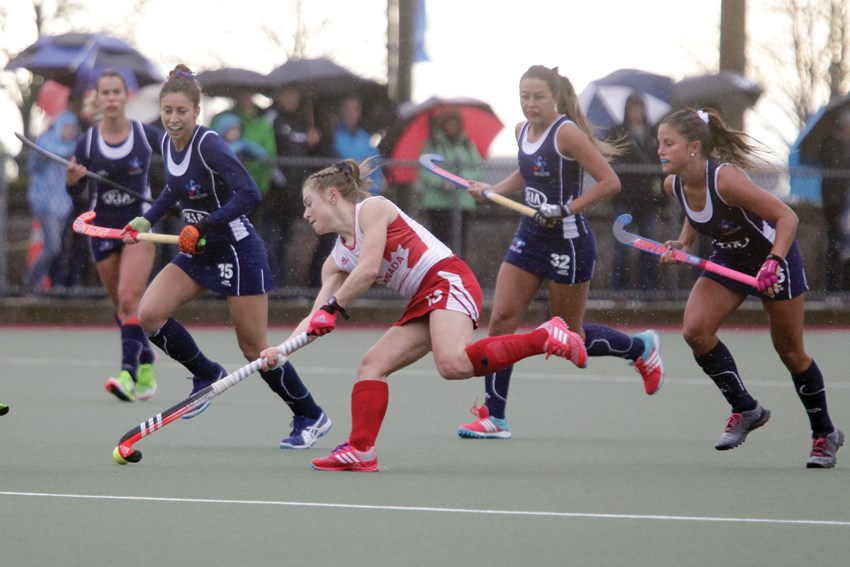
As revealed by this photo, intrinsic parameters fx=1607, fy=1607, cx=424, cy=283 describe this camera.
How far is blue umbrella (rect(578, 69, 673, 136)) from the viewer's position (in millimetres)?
13812

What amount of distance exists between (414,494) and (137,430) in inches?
47.3

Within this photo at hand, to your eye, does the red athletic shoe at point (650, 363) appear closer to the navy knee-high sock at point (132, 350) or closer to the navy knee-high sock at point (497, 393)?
the navy knee-high sock at point (497, 393)

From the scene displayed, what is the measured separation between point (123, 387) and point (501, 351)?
310cm

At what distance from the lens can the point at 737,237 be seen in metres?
6.42

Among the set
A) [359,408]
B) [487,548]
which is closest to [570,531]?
[487,548]

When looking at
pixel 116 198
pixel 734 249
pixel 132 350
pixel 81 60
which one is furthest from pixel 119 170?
pixel 81 60

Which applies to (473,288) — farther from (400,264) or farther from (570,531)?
(570,531)

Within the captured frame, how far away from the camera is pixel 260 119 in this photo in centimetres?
1339

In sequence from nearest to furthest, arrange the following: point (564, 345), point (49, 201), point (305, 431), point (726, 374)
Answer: point (564, 345) → point (726, 374) → point (305, 431) → point (49, 201)

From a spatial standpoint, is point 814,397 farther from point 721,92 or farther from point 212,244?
point 721,92

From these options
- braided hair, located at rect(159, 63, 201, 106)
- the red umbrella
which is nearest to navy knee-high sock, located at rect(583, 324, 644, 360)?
braided hair, located at rect(159, 63, 201, 106)

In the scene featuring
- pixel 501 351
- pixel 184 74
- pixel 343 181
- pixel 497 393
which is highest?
pixel 184 74

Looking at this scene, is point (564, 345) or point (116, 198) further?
point (116, 198)

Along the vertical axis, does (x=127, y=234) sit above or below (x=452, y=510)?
above
